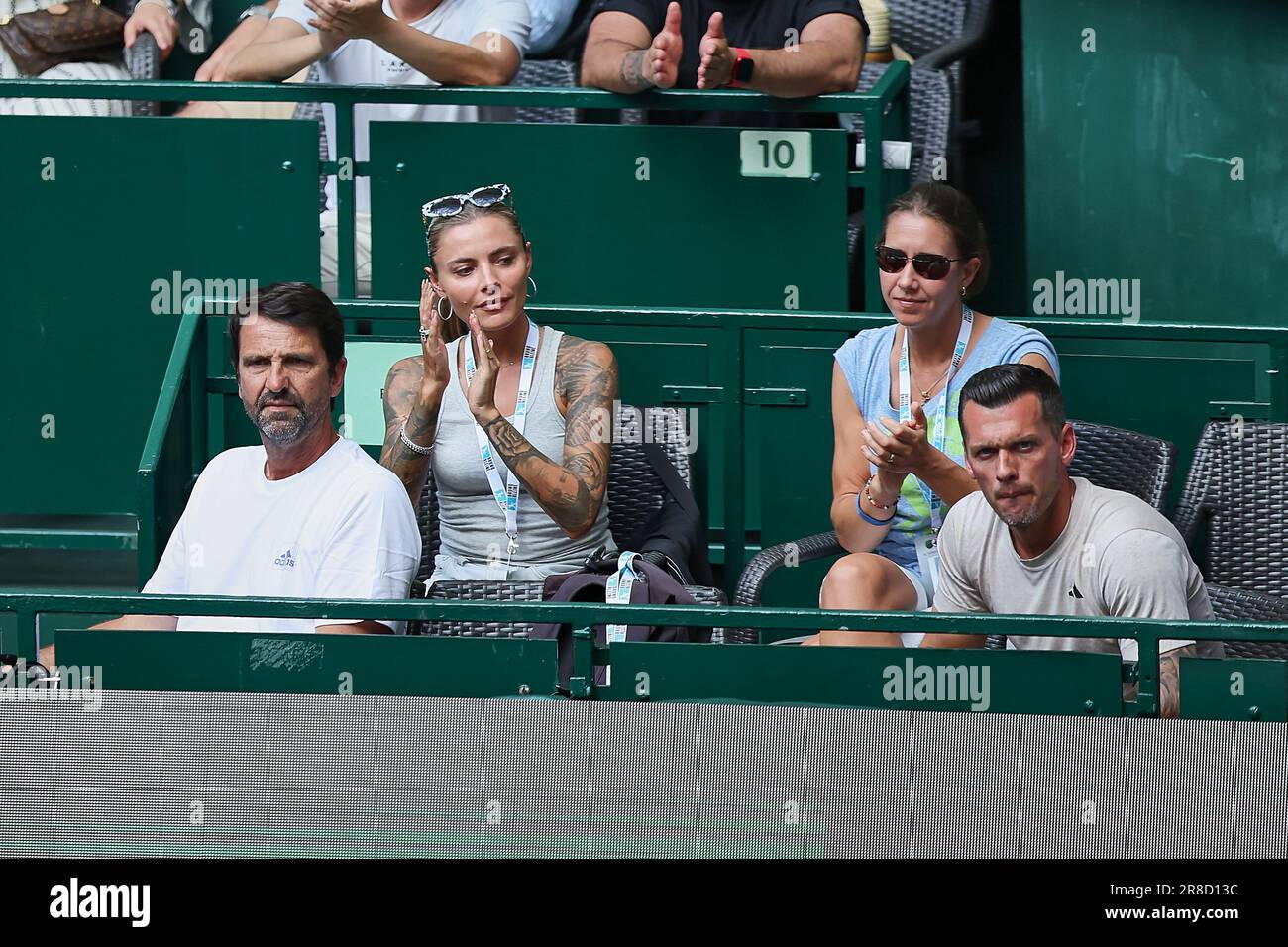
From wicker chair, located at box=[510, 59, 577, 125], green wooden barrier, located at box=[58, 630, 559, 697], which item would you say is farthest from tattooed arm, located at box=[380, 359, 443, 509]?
wicker chair, located at box=[510, 59, 577, 125]

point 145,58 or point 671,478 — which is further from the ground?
point 145,58

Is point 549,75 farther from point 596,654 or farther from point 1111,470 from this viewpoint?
point 596,654

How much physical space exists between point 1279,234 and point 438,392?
11.5ft

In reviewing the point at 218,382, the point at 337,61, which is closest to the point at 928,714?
the point at 218,382

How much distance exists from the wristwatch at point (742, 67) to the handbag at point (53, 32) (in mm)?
2574

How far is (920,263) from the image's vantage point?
5.19m

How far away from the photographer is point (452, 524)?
5258mm

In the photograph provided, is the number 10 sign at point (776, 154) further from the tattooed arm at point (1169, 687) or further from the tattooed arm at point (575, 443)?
the tattooed arm at point (1169, 687)

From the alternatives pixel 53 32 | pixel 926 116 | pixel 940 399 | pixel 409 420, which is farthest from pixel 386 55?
pixel 940 399

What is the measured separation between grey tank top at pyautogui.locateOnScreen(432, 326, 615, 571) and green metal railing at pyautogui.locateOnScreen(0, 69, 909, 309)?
1077mm

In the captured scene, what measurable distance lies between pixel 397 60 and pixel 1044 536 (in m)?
3.02

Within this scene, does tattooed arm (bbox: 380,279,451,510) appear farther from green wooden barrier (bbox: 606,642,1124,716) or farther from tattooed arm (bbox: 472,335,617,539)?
green wooden barrier (bbox: 606,642,1124,716)
